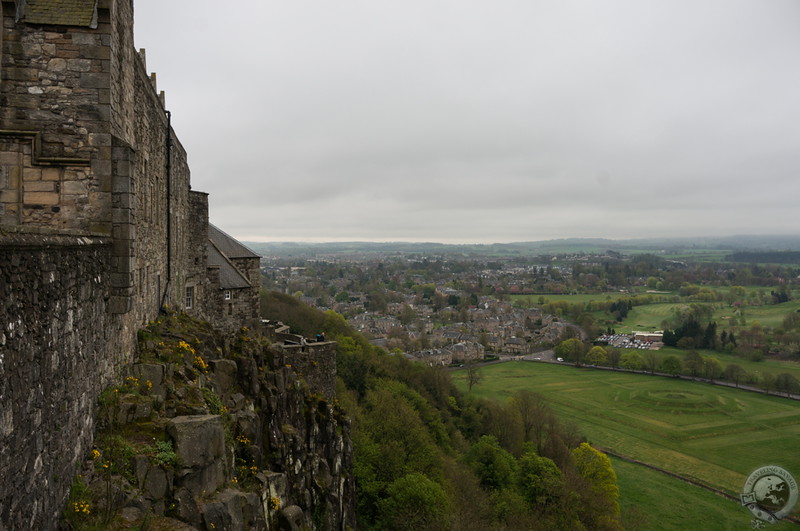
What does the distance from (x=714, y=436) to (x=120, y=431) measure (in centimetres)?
6953

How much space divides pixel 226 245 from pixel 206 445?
19.2 m

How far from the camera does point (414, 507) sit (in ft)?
76.8

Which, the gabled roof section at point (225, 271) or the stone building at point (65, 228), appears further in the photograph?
the gabled roof section at point (225, 271)

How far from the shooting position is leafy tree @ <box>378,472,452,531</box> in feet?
75.9

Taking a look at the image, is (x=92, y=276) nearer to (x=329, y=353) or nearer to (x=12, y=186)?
(x=12, y=186)

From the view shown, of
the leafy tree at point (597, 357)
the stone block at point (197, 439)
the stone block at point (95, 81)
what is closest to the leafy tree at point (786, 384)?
the leafy tree at point (597, 357)

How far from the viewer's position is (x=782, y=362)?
101438 mm

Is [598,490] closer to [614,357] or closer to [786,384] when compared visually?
[786,384]

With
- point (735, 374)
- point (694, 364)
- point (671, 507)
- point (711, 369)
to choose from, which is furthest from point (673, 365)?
point (671, 507)

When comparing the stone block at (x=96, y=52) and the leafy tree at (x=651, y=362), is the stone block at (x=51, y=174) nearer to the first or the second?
the stone block at (x=96, y=52)

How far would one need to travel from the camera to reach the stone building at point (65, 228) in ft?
17.6

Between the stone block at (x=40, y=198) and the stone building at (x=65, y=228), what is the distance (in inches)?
0.9

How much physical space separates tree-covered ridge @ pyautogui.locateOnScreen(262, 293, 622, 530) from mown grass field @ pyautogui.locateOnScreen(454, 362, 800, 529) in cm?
955

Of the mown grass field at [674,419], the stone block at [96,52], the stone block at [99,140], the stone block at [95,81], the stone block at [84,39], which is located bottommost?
the mown grass field at [674,419]
